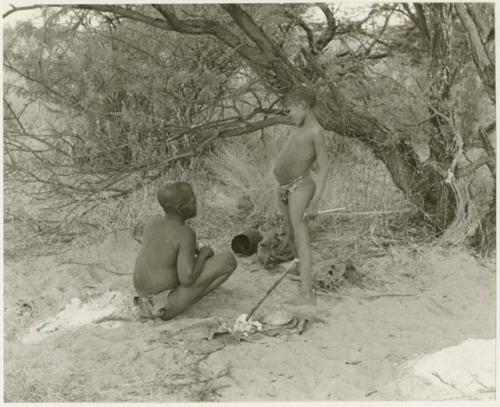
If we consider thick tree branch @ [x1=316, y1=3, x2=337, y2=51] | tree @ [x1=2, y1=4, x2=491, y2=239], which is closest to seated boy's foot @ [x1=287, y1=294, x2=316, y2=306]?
tree @ [x1=2, y1=4, x2=491, y2=239]

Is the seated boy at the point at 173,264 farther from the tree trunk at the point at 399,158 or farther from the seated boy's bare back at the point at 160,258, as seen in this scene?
the tree trunk at the point at 399,158

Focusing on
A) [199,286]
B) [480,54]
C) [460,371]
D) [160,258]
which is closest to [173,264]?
[160,258]

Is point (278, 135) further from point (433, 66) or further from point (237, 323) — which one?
point (237, 323)

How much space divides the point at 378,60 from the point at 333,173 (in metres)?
1.20

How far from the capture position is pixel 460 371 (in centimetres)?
324

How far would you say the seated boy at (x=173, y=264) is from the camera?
3.85 metres

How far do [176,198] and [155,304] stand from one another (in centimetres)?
63

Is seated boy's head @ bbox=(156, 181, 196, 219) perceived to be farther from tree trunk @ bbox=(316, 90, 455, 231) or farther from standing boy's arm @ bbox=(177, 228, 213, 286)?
tree trunk @ bbox=(316, 90, 455, 231)

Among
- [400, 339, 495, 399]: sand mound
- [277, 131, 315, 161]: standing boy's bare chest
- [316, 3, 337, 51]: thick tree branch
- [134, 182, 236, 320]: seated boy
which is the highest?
[316, 3, 337, 51]: thick tree branch

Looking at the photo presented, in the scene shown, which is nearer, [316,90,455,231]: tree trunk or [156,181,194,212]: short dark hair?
[156,181,194,212]: short dark hair

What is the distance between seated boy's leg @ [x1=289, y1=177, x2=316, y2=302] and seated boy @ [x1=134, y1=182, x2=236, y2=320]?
19.4 inches

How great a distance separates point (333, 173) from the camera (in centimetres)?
617

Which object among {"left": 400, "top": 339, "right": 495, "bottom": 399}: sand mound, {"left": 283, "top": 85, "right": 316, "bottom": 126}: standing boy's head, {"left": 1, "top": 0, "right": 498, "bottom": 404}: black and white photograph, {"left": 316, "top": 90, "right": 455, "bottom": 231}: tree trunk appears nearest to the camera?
{"left": 400, "top": 339, "right": 495, "bottom": 399}: sand mound

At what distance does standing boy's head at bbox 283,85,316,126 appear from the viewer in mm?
4180
